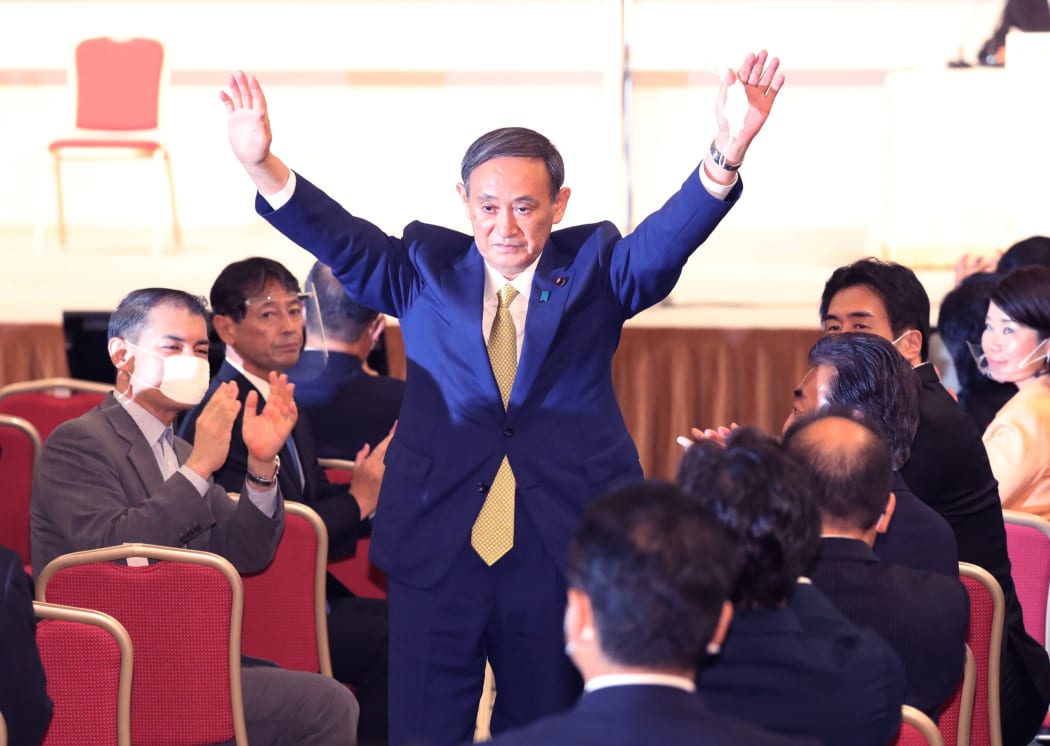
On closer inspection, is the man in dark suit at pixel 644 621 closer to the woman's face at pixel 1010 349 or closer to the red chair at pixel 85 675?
the red chair at pixel 85 675

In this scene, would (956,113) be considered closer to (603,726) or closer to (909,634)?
(909,634)

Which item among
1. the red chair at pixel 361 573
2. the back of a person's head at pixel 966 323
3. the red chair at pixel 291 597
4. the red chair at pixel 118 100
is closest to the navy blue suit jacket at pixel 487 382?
the red chair at pixel 291 597

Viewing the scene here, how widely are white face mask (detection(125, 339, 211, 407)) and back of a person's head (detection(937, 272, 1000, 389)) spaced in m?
2.32

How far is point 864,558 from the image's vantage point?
78.1 inches

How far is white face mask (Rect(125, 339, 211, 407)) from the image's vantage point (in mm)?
3055

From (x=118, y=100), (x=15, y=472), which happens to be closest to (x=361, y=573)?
(x=15, y=472)

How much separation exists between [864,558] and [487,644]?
0.64 m

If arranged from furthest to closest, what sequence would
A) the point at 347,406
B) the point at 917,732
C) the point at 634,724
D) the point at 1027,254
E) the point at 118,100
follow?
the point at 118,100, the point at 1027,254, the point at 347,406, the point at 917,732, the point at 634,724

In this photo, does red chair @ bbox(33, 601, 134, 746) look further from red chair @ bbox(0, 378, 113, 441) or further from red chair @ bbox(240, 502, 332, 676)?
red chair @ bbox(0, 378, 113, 441)

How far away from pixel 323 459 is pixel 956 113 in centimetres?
370

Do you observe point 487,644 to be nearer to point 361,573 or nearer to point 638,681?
point 638,681

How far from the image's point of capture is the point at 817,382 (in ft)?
8.30

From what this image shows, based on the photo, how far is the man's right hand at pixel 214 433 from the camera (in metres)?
2.87

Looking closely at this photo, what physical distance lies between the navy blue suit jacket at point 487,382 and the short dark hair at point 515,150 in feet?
0.43
